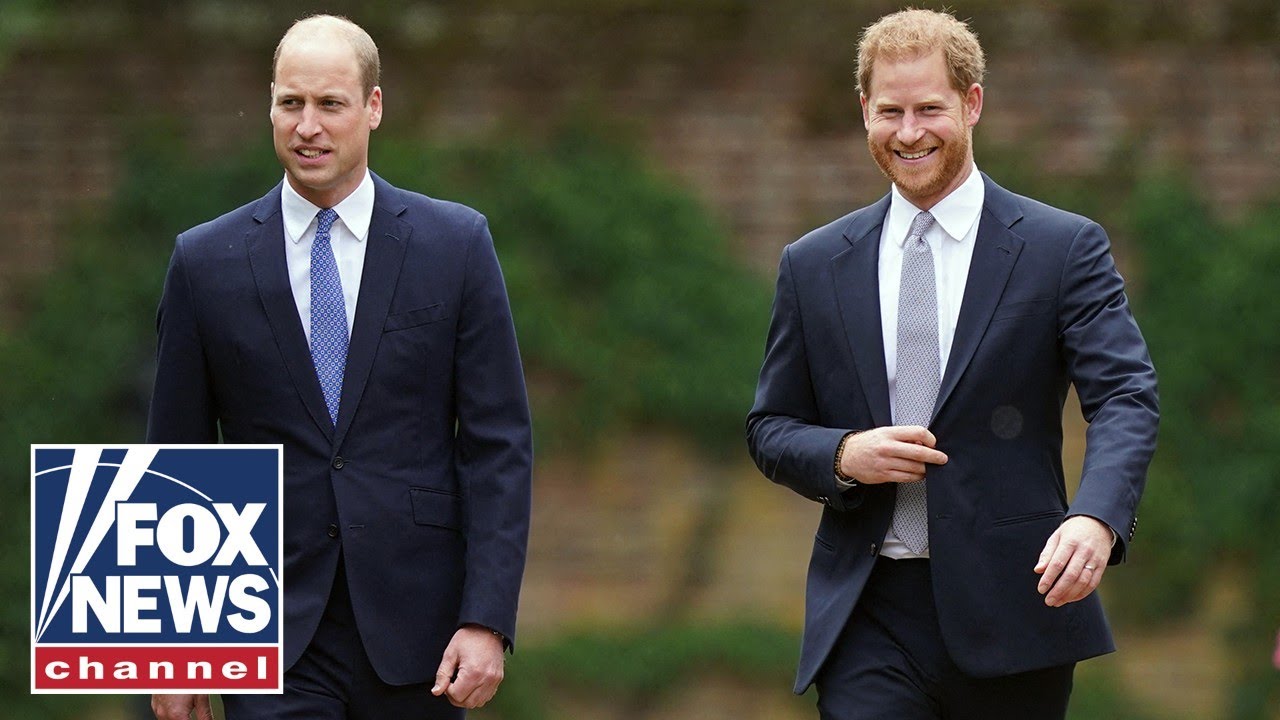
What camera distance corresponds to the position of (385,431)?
4.11m

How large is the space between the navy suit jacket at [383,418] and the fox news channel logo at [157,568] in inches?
2.3

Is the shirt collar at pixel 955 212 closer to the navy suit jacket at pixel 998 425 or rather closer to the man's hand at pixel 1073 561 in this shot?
the navy suit jacket at pixel 998 425

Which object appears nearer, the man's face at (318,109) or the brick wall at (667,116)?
the man's face at (318,109)

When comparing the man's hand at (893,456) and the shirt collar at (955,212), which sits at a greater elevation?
the shirt collar at (955,212)

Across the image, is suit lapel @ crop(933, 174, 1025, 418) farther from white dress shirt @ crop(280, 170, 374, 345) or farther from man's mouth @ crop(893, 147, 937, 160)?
white dress shirt @ crop(280, 170, 374, 345)

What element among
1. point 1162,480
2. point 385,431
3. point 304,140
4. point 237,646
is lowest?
point 1162,480

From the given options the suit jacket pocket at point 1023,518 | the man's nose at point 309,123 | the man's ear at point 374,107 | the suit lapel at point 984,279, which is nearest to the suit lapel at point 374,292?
the man's ear at point 374,107

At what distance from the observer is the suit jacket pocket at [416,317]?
415cm

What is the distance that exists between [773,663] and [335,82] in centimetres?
452

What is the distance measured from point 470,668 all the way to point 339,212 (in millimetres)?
1051

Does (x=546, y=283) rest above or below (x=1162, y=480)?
above

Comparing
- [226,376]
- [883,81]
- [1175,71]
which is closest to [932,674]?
[883,81]

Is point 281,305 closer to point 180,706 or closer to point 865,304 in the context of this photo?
point 180,706

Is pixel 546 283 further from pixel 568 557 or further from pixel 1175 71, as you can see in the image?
pixel 1175 71
